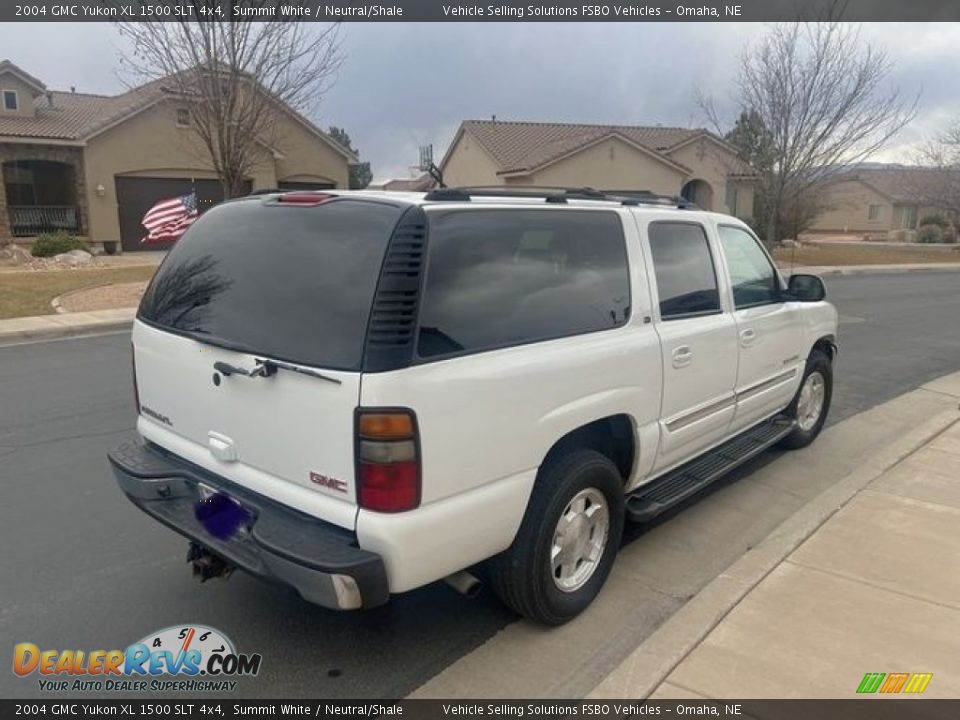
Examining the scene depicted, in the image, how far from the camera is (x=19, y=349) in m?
9.34

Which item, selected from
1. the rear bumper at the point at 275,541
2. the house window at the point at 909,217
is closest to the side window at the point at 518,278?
the rear bumper at the point at 275,541

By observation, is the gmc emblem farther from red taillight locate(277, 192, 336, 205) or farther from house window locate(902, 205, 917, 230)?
house window locate(902, 205, 917, 230)

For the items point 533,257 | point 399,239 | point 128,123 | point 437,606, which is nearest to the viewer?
point 399,239

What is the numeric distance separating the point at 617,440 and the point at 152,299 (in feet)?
7.79

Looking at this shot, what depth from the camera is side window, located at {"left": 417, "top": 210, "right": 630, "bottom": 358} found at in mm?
2518

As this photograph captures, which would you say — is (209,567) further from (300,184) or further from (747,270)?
(300,184)

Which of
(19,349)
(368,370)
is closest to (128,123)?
(19,349)

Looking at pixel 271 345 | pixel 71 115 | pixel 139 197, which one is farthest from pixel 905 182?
pixel 271 345

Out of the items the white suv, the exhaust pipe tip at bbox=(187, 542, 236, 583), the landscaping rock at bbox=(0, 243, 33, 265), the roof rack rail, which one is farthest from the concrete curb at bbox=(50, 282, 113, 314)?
the roof rack rail

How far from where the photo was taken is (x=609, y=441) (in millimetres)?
3326

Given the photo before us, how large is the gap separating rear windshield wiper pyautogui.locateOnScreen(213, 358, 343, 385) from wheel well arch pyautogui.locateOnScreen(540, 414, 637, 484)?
1.10 meters

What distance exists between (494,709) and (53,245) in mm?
25135

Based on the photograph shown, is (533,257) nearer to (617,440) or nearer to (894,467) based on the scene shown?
(617,440)

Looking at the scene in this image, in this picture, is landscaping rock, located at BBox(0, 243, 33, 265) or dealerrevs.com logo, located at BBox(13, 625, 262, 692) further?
landscaping rock, located at BBox(0, 243, 33, 265)
